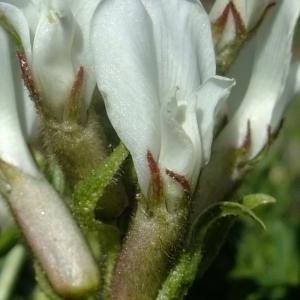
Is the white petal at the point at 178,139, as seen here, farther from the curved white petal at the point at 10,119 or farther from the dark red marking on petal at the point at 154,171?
the curved white petal at the point at 10,119

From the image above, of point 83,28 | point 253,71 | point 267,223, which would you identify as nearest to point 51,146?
point 83,28

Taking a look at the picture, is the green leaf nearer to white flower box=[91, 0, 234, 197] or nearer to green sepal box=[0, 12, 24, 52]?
white flower box=[91, 0, 234, 197]

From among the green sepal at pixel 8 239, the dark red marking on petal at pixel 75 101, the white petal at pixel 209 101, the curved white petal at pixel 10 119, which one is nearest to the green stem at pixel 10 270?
the green sepal at pixel 8 239

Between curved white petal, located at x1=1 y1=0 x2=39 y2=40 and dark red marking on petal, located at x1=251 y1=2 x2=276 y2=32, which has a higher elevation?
curved white petal, located at x1=1 y1=0 x2=39 y2=40

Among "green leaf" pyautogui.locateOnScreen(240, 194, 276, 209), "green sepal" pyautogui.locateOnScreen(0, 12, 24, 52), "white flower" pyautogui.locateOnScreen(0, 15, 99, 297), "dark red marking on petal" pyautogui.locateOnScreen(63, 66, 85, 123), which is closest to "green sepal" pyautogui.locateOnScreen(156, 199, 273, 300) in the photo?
"green leaf" pyautogui.locateOnScreen(240, 194, 276, 209)

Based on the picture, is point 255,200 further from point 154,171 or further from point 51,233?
point 51,233
